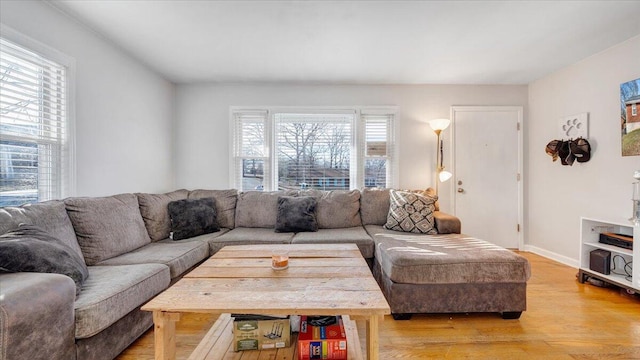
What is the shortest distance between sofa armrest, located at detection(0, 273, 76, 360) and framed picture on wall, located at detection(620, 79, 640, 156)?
4351mm

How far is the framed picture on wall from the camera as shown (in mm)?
→ 2439

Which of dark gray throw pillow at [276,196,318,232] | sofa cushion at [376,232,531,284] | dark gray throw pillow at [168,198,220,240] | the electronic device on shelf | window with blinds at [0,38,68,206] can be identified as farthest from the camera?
dark gray throw pillow at [276,196,318,232]

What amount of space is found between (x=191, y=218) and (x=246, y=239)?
0.65 m

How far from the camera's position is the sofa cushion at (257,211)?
10.3ft

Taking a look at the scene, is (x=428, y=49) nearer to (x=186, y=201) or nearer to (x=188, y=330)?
(x=186, y=201)

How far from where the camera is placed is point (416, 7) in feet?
6.61

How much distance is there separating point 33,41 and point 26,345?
2018 millimetres

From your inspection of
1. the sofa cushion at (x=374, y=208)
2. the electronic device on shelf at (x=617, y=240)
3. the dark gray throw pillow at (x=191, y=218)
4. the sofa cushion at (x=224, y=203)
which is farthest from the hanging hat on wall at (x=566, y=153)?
the dark gray throw pillow at (x=191, y=218)

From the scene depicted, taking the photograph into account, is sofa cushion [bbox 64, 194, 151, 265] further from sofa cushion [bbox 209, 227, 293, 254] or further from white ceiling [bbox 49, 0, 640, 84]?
white ceiling [bbox 49, 0, 640, 84]

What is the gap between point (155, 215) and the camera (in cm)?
263

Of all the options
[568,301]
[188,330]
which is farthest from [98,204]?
[568,301]

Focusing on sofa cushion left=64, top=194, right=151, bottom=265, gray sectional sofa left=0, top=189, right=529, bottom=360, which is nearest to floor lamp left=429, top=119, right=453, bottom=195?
gray sectional sofa left=0, top=189, right=529, bottom=360

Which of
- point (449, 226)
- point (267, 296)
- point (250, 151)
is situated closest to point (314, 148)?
point (250, 151)

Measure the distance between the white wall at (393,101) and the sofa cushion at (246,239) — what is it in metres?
1.23
